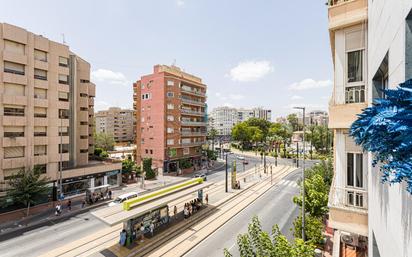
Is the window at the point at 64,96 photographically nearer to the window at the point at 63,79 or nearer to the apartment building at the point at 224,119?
the window at the point at 63,79

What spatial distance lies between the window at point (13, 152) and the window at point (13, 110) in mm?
3824

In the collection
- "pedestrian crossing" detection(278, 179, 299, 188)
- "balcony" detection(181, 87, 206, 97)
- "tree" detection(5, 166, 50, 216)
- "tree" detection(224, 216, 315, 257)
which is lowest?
"pedestrian crossing" detection(278, 179, 299, 188)

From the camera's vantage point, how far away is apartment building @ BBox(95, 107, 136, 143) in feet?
349

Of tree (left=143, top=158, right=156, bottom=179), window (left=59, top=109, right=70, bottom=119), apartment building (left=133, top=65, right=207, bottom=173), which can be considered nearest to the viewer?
window (left=59, top=109, right=70, bottom=119)

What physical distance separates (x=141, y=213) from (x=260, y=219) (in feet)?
40.2

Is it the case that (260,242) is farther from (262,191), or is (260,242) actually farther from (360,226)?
(262,191)

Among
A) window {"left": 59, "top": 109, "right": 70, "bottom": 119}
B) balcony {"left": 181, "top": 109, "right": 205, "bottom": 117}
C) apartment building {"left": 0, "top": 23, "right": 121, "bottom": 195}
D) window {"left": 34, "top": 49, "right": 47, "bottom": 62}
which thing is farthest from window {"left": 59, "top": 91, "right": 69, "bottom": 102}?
balcony {"left": 181, "top": 109, "right": 205, "bottom": 117}

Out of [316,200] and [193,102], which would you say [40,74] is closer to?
[193,102]

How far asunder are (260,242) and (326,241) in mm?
13033

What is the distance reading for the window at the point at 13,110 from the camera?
2398 cm

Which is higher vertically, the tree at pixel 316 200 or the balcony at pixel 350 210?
the balcony at pixel 350 210

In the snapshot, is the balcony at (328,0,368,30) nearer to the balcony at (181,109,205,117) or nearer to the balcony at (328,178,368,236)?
the balcony at (328,178,368,236)

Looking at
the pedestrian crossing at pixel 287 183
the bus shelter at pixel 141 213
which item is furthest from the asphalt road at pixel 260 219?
the bus shelter at pixel 141 213

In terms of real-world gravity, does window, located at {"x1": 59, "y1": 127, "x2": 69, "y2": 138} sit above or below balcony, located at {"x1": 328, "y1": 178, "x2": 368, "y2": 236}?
above
